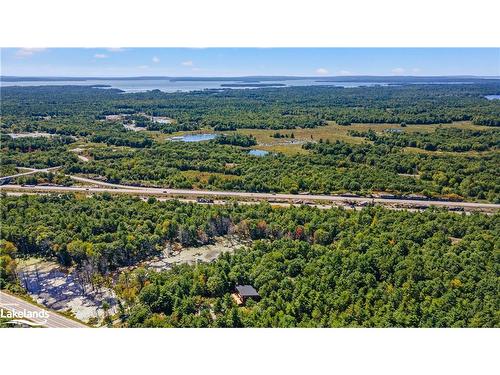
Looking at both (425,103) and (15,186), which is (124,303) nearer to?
(15,186)

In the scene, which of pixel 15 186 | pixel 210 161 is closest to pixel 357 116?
pixel 210 161

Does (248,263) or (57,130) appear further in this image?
(57,130)

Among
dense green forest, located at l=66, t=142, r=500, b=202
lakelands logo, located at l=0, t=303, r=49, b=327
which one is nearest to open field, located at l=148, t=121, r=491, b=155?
dense green forest, located at l=66, t=142, r=500, b=202

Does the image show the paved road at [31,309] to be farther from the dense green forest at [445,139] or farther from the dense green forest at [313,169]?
the dense green forest at [445,139]

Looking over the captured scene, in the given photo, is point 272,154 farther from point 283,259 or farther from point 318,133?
point 283,259

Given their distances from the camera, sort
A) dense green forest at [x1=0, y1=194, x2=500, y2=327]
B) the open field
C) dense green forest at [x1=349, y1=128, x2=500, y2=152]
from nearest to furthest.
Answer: dense green forest at [x1=0, y1=194, x2=500, y2=327] → dense green forest at [x1=349, y1=128, x2=500, y2=152] → the open field

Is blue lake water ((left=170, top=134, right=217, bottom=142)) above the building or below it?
above

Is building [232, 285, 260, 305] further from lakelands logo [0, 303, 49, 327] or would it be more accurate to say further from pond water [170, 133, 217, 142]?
pond water [170, 133, 217, 142]
